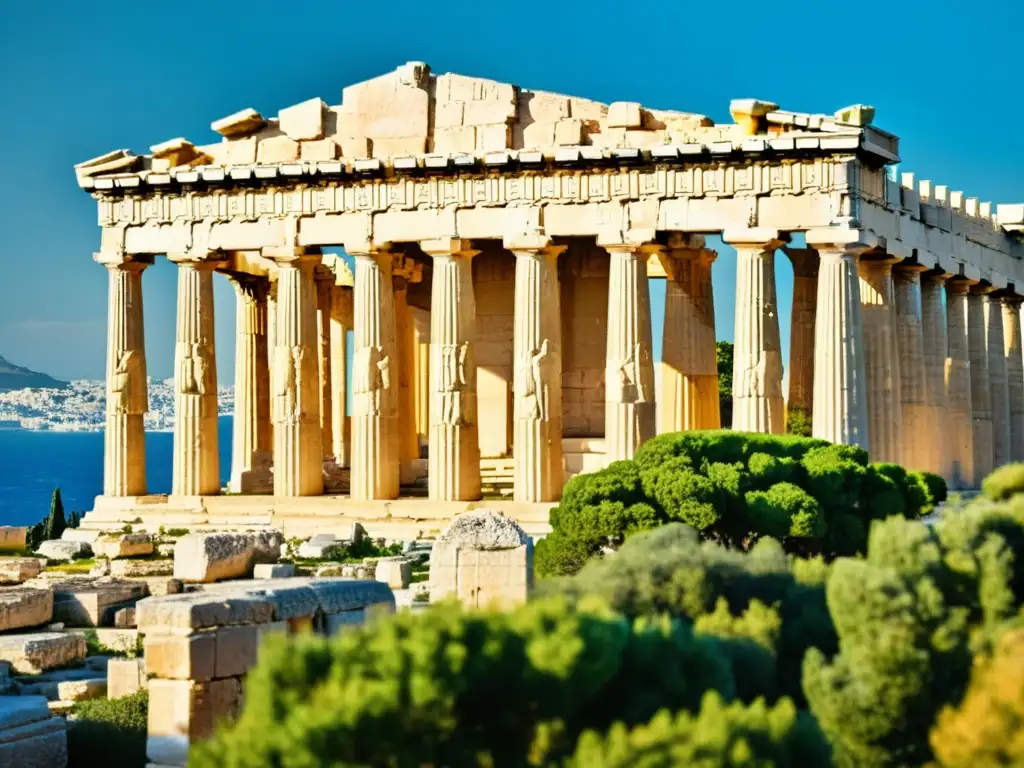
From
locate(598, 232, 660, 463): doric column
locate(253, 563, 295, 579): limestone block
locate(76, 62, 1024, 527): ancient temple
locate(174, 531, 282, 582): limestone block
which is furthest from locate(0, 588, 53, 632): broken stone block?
locate(598, 232, 660, 463): doric column

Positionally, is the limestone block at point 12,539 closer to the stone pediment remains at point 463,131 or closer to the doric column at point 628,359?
the stone pediment remains at point 463,131

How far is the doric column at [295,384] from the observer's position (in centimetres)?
4147

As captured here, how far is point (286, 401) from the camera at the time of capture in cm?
4153

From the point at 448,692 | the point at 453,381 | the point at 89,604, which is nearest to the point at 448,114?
the point at 453,381

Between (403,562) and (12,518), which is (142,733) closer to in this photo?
(403,562)

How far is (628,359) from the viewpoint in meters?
38.1

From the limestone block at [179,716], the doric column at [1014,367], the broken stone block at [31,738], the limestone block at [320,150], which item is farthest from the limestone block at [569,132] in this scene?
the broken stone block at [31,738]

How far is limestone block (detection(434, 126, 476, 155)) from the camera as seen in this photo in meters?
39.4

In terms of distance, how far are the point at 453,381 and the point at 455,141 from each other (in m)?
5.36

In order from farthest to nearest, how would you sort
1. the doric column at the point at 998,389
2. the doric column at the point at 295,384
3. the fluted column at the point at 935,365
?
1. the doric column at the point at 998,389
2. the fluted column at the point at 935,365
3. the doric column at the point at 295,384

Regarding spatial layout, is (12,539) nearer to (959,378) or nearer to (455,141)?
(455,141)

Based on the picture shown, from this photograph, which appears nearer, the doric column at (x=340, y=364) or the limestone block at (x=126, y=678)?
the limestone block at (x=126, y=678)

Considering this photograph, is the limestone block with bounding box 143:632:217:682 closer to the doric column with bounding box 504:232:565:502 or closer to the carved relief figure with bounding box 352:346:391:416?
the doric column with bounding box 504:232:565:502

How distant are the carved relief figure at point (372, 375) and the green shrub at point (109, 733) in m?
19.3
